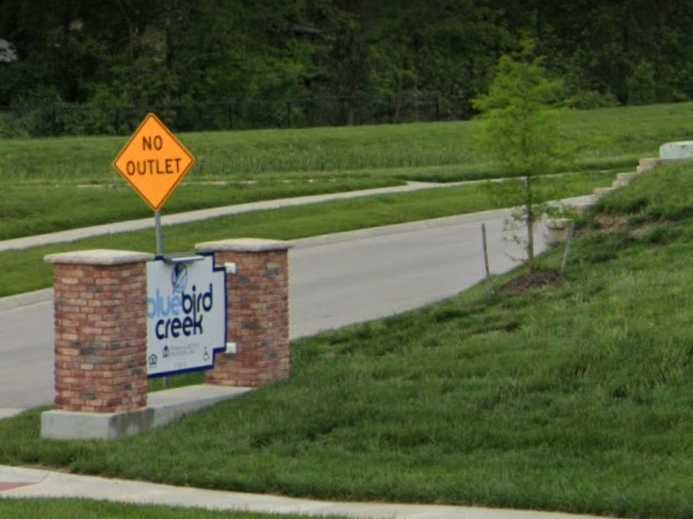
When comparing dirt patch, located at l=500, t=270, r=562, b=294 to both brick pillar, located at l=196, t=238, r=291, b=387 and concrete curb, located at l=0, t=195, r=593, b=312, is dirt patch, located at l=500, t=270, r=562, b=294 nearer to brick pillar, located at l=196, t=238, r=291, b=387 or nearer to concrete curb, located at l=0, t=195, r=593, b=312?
brick pillar, located at l=196, t=238, r=291, b=387

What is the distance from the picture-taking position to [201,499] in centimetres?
1126

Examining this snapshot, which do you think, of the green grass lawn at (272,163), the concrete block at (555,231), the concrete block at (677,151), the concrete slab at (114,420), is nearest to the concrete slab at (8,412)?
the concrete slab at (114,420)

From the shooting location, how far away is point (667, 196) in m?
20.4

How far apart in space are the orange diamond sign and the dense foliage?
35.3 metres

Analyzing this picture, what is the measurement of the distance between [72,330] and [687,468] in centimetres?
472

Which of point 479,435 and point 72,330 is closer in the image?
point 479,435

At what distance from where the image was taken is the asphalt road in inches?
715

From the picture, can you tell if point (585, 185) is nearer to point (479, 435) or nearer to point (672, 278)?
point (672, 278)

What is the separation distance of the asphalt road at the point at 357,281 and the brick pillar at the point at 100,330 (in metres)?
2.26

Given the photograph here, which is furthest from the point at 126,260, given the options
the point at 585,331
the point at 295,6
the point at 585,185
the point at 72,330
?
the point at 295,6

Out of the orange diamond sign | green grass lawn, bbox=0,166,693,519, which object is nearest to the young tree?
green grass lawn, bbox=0,166,693,519

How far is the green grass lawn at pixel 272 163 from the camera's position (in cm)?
3122

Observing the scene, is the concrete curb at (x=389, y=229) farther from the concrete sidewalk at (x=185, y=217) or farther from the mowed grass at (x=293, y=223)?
the concrete sidewalk at (x=185, y=217)

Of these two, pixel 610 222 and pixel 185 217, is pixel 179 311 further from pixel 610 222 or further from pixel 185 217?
pixel 185 217
